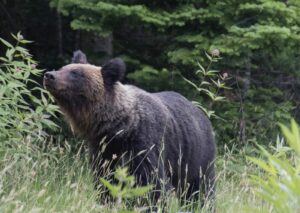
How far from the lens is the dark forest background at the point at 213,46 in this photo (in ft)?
27.2

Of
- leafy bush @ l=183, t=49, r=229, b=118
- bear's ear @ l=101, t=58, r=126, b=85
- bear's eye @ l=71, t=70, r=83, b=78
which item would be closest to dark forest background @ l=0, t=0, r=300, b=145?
leafy bush @ l=183, t=49, r=229, b=118

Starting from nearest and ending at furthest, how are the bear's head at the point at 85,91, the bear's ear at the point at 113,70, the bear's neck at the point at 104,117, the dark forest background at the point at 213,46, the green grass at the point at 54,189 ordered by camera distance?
the green grass at the point at 54,189
the bear's head at the point at 85,91
the bear's neck at the point at 104,117
the bear's ear at the point at 113,70
the dark forest background at the point at 213,46

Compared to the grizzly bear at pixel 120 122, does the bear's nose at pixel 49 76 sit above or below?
above

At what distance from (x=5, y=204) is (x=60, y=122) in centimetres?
603

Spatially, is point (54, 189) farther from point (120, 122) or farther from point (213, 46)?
point (213, 46)

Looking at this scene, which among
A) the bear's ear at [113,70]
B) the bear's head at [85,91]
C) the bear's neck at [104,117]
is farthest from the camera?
the bear's ear at [113,70]

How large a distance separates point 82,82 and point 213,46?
2.71 meters

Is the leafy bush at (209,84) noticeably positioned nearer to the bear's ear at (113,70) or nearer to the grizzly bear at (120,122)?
the grizzly bear at (120,122)

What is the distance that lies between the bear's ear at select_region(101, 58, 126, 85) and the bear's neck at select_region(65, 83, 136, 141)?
0.16 meters

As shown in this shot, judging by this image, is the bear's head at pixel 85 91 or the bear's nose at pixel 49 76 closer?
the bear's nose at pixel 49 76

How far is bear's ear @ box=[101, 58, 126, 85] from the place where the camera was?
6.14 m

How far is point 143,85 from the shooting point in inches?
363

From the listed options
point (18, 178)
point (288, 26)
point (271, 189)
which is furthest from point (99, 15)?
point (271, 189)

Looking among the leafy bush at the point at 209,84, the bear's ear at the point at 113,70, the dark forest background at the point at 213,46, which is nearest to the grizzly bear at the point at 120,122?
→ the bear's ear at the point at 113,70
